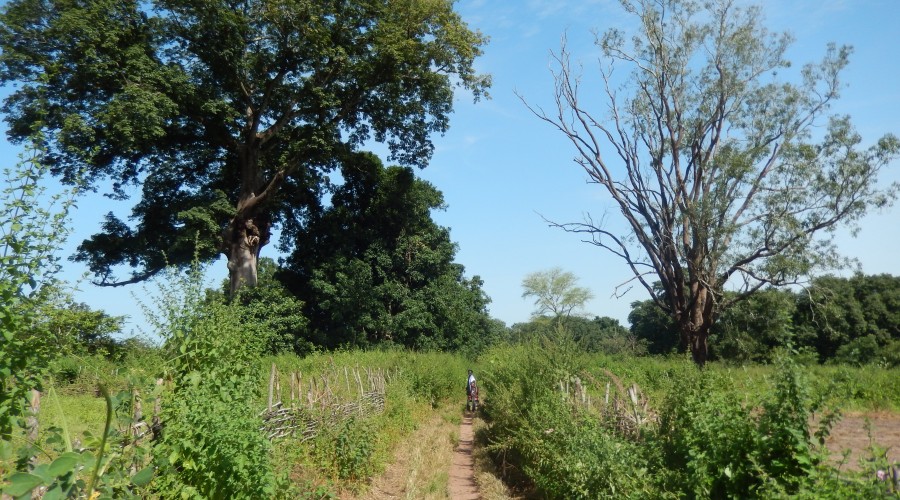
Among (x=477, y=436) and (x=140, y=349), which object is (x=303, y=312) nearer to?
(x=477, y=436)

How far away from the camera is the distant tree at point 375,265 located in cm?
2841

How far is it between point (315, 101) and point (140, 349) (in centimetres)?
1818

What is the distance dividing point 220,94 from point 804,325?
1227 inches

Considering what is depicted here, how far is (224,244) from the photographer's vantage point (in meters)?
24.1

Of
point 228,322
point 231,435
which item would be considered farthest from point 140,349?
point 231,435

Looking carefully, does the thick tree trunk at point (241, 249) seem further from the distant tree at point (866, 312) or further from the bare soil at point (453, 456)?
the distant tree at point (866, 312)

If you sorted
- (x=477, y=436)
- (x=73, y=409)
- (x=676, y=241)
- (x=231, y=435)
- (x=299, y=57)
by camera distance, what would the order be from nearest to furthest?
(x=231, y=435)
(x=73, y=409)
(x=477, y=436)
(x=299, y=57)
(x=676, y=241)

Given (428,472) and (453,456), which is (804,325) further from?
(428,472)

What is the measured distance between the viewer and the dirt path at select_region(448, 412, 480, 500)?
39.5ft

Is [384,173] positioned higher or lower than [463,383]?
higher

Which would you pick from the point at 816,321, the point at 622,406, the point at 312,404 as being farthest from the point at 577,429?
the point at 816,321

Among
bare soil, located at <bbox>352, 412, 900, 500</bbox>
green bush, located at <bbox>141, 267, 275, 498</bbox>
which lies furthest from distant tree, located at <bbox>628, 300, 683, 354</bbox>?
green bush, located at <bbox>141, 267, 275, 498</bbox>

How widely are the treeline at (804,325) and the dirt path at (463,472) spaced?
3.35 metres

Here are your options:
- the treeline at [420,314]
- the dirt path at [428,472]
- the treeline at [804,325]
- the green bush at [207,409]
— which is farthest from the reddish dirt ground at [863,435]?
the green bush at [207,409]
